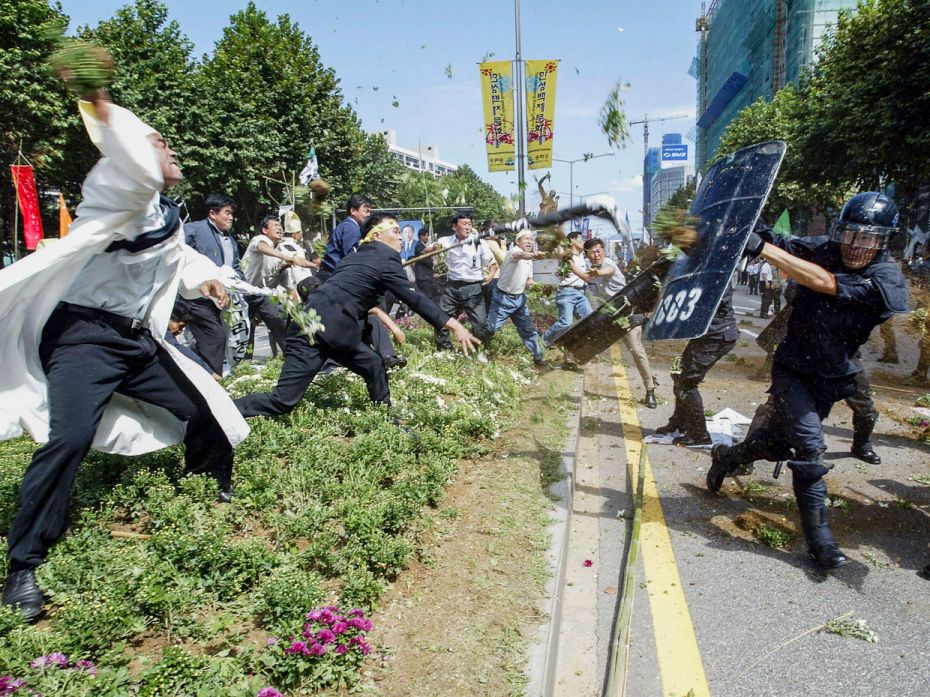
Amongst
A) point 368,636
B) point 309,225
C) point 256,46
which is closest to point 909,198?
point 309,225

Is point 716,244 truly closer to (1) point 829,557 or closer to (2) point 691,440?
(1) point 829,557

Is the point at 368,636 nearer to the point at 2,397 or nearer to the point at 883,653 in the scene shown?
the point at 2,397

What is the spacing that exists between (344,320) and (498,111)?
1030 centimetres

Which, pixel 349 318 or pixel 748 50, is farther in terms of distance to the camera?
pixel 748 50

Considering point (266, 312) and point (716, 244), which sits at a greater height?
point (716, 244)

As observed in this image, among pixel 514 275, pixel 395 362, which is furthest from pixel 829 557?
pixel 514 275

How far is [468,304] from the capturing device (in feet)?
28.8

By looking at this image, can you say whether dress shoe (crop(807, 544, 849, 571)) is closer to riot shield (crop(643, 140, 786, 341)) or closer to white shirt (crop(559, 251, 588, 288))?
riot shield (crop(643, 140, 786, 341))

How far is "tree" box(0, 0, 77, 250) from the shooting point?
15938 millimetres

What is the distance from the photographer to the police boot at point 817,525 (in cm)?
329

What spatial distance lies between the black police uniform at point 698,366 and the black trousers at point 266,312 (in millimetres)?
4257

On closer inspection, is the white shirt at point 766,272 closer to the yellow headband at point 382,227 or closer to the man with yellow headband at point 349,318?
the yellow headband at point 382,227

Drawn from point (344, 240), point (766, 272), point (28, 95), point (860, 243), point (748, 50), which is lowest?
point (766, 272)

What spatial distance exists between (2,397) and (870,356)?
10329mm
